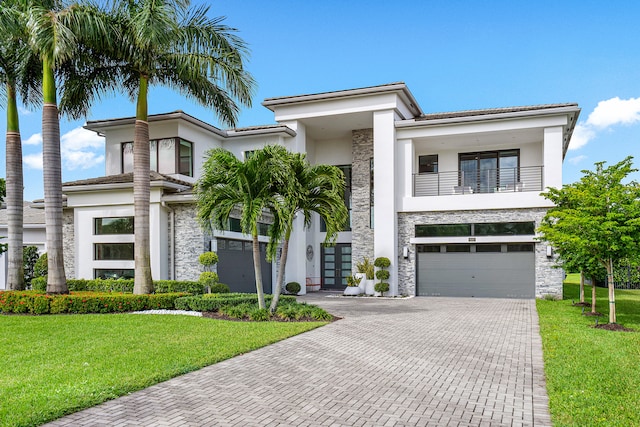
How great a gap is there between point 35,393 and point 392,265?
16927 millimetres

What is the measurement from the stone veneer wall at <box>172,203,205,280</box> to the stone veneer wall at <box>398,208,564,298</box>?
8805 mm

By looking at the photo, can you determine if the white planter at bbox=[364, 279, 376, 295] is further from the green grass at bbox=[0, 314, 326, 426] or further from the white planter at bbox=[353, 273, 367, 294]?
the green grass at bbox=[0, 314, 326, 426]

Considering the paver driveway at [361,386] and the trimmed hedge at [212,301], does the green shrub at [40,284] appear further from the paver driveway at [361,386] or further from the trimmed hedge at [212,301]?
the paver driveway at [361,386]

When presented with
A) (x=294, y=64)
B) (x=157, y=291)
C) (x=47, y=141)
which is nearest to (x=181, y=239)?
(x=157, y=291)

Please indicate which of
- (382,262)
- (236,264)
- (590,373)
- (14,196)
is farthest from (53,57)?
(590,373)

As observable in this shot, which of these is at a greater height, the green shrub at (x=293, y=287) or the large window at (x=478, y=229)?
the large window at (x=478, y=229)

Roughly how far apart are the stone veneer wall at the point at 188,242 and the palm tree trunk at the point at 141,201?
2.40 m

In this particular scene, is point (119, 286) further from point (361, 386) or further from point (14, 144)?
point (361, 386)

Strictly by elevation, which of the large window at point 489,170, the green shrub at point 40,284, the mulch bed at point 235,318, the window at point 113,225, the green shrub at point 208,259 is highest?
the large window at point 489,170

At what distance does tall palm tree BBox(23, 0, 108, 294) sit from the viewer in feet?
45.6

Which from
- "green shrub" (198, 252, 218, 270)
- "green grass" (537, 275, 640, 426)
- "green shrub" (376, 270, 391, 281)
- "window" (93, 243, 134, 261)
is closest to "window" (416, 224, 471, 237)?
"green shrub" (376, 270, 391, 281)

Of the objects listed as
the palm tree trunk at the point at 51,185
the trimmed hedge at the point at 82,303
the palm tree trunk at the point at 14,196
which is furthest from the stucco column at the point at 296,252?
the palm tree trunk at the point at 14,196

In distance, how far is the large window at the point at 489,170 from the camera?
22.8 meters

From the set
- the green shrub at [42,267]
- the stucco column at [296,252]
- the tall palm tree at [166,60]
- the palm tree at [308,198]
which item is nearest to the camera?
the palm tree at [308,198]
